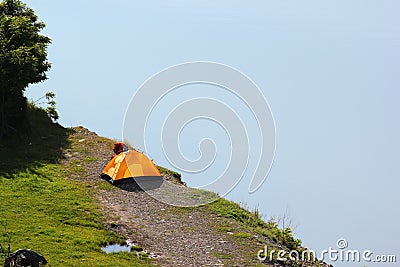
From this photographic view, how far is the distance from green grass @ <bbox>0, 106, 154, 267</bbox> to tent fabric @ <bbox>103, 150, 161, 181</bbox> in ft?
5.96

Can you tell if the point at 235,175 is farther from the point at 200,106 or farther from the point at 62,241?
the point at 62,241

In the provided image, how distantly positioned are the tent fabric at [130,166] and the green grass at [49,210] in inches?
71.6

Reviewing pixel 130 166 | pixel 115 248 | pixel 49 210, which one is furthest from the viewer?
pixel 130 166

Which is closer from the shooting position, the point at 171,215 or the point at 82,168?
the point at 171,215

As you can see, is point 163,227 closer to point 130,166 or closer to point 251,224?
point 251,224

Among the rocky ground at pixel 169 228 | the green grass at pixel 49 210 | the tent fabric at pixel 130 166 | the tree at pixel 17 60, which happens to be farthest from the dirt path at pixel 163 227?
the tree at pixel 17 60

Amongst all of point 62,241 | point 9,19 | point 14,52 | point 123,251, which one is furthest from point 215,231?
point 9,19

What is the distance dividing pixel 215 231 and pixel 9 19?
1641 cm

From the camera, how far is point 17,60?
92.1ft

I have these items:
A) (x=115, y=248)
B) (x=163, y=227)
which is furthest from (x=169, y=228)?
(x=115, y=248)

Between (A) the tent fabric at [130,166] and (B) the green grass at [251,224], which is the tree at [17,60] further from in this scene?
(B) the green grass at [251,224]

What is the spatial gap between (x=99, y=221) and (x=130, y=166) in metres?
6.30

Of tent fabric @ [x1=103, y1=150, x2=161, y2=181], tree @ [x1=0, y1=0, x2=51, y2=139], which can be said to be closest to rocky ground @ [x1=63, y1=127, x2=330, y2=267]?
tent fabric @ [x1=103, y1=150, x2=161, y2=181]

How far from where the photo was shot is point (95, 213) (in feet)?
71.5
